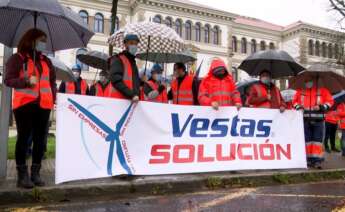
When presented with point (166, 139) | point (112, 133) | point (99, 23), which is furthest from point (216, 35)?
point (112, 133)

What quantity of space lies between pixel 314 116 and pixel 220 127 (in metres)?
2.24

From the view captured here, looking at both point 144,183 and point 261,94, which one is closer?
point 144,183

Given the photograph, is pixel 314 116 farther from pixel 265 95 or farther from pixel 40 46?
pixel 40 46

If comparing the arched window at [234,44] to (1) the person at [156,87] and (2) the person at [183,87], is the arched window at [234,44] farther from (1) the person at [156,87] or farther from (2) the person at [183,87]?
(2) the person at [183,87]

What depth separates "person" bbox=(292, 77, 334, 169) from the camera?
788 centimetres

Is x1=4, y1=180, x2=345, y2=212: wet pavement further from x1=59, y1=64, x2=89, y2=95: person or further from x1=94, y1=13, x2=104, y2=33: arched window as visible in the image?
x1=94, y1=13, x2=104, y2=33: arched window

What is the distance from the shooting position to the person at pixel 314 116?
788cm

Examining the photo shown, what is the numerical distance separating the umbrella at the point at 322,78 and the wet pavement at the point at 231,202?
8.94 ft


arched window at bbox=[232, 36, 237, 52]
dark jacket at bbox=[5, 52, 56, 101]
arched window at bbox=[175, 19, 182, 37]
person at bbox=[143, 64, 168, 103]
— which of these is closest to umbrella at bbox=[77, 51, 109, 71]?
person at bbox=[143, 64, 168, 103]

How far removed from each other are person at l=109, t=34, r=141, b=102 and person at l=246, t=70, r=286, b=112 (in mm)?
2468

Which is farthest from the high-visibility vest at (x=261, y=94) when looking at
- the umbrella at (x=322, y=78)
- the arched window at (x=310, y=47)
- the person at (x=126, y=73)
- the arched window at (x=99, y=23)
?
the arched window at (x=310, y=47)

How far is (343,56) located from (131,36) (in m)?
28.5

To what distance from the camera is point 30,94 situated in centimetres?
516

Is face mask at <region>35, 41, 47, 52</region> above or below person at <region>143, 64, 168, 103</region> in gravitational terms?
above
